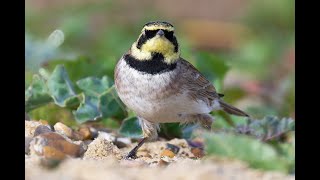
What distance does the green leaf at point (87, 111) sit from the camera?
191 inches

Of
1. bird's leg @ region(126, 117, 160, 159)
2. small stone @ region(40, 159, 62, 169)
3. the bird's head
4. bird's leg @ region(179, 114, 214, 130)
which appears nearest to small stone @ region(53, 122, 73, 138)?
bird's leg @ region(126, 117, 160, 159)

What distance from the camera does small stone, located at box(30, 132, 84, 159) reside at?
12.0 ft

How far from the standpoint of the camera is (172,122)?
16.1 ft

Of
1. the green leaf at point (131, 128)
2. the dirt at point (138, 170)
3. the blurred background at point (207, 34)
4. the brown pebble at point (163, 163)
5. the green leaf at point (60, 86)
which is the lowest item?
the dirt at point (138, 170)

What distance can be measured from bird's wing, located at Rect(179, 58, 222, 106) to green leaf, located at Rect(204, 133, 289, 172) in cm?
124

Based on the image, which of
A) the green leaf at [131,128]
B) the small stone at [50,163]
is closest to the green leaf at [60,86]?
the green leaf at [131,128]

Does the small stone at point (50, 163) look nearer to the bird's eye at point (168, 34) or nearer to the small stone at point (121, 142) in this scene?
the bird's eye at point (168, 34)

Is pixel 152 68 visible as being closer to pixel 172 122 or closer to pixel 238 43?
pixel 172 122

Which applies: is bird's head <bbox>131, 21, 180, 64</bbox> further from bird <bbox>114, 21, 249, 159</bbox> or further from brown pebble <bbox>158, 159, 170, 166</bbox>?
brown pebble <bbox>158, 159, 170, 166</bbox>

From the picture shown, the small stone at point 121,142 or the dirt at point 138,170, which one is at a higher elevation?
the small stone at point 121,142

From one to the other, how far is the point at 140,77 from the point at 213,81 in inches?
51.6

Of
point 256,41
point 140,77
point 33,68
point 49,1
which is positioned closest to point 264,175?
point 140,77

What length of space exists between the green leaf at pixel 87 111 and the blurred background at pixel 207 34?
131cm

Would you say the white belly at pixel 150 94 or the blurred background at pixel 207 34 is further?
the blurred background at pixel 207 34
